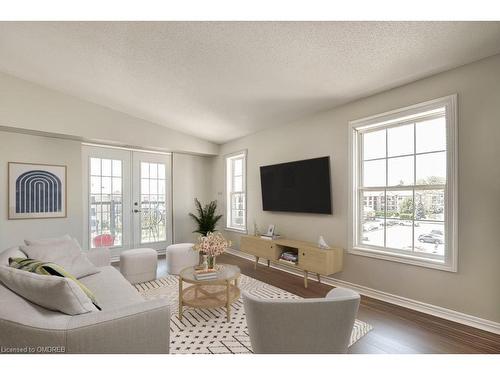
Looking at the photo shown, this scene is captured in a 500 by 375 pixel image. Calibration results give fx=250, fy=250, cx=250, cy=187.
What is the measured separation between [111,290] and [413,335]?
271 centimetres

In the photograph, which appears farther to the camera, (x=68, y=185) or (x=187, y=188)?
(x=187, y=188)

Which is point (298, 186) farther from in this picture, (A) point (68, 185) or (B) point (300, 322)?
(A) point (68, 185)

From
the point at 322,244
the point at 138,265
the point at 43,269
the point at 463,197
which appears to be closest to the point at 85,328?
the point at 43,269

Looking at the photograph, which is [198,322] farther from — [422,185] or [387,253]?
[422,185]

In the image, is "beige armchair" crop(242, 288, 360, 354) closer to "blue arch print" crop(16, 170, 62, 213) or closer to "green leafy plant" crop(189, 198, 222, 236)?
"green leafy plant" crop(189, 198, 222, 236)

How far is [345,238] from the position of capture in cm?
337

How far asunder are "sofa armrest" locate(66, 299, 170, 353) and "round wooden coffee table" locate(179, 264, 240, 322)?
3.34 feet

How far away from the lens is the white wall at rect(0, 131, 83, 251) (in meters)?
3.72

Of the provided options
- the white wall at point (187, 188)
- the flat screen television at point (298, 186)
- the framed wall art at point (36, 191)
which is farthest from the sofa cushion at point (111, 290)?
the white wall at point (187, 188)

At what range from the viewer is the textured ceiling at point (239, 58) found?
211cm

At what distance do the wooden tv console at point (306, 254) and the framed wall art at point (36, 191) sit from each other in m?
3.37

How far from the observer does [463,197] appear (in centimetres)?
240

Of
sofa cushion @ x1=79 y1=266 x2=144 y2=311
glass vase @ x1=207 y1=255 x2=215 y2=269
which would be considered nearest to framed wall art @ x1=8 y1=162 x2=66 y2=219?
sofa cushion @ x1=79 y1=266 x2=144 y2=311

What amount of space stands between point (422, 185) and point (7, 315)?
3.49 metres
